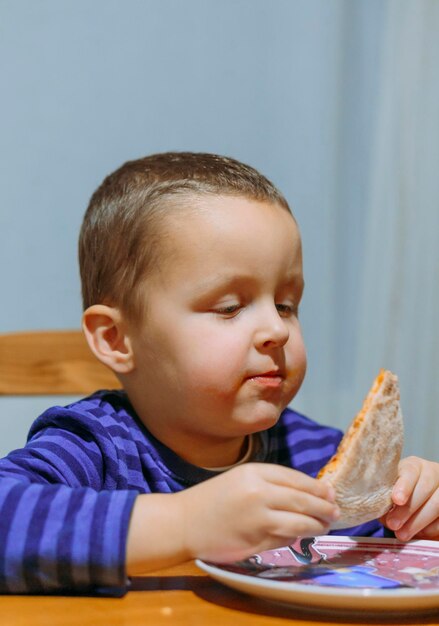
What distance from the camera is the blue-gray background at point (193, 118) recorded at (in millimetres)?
1951

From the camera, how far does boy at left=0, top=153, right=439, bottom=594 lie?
2.45 feet

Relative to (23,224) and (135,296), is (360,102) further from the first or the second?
(135,296)

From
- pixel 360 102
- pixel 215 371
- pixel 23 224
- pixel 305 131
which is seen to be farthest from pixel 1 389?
pixel 360 102

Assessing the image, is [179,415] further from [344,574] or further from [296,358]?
[344,574]

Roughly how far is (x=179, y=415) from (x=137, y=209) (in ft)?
0.87

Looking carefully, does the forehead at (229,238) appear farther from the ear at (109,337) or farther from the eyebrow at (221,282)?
the ear at (109,337)

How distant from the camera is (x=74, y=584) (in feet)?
2.46

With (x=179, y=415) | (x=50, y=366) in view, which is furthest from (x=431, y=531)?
Result: (x=50, y=366)

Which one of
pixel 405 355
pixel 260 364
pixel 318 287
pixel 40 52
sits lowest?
pixel 405 355

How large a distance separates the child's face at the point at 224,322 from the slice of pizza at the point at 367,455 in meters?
0.22

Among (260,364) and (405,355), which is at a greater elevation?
(260,364)

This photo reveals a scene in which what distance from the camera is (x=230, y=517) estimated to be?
0.74 metres

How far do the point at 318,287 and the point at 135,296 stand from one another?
1239 millimetres

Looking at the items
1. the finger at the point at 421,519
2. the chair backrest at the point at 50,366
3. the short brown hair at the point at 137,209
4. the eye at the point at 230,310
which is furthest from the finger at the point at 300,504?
the chair backrest at the point at 50,366
